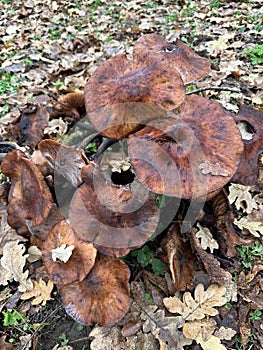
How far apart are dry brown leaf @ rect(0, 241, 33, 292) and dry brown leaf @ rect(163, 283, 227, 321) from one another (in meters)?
1.14

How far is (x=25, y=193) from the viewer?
275 cm

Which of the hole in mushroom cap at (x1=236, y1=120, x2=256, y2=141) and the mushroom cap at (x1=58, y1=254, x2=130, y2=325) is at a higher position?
the hole in mushroom cap at (x1=236, y1=120, x2=256, y2=141)

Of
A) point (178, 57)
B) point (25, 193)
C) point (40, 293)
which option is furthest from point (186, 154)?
point (40, 293)

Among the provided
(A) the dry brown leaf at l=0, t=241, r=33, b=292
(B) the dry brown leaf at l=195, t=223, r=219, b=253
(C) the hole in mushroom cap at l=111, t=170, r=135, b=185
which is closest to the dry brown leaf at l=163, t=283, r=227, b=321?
(B) the dry brown leaf at l=195, t=223, r=219, b=253

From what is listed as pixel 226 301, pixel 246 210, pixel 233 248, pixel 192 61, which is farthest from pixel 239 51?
pixel 226 301

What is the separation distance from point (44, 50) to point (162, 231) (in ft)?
16.6

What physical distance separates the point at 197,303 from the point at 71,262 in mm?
998

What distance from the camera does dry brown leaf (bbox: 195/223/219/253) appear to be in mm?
2850

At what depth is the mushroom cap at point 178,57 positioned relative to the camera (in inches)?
117

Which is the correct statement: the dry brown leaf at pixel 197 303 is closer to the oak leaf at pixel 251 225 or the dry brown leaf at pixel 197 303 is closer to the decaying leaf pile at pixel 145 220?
the decaying leaf pile at pixel 145 220

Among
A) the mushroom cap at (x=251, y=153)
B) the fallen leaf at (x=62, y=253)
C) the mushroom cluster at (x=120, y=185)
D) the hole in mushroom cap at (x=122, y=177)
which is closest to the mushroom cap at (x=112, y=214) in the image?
the mushroom cluster at (x=120, y=185)

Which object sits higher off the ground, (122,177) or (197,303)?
(122,177)

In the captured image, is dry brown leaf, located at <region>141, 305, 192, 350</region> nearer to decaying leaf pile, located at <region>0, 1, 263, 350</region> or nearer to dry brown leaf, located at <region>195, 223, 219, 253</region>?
decaying leaf pile, located at <region>0, 1, 263, 350</region>

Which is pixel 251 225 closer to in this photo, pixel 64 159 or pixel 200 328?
pixel 200 328
